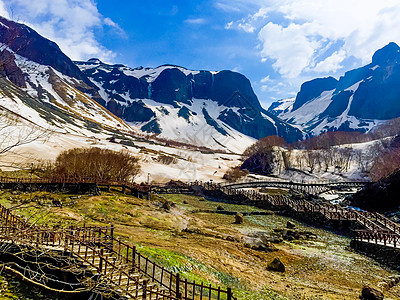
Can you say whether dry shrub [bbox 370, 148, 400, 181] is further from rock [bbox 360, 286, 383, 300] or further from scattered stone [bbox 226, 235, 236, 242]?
rock [bbox 360, 286, 383, 300]

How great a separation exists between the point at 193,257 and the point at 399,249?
1604 cm

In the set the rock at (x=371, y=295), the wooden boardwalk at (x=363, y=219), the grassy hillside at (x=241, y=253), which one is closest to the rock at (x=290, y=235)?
the grassy hillside at (x=241, y=253)

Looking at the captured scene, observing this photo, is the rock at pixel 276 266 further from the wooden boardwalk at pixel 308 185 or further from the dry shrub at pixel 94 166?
the wooden boardwalk at pixel 308 185

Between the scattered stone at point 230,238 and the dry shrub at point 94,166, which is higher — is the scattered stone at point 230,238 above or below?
→ below

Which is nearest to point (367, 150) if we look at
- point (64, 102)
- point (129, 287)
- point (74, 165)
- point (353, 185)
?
point (353, 185)

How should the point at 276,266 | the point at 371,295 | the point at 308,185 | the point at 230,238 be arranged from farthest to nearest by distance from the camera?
the point at 308,185
the point at 230,238
the point at 276,266
the point at 371,295

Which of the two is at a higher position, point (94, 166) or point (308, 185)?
point (308, 185)

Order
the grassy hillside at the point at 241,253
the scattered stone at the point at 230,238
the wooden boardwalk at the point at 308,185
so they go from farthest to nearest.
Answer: the wooden boardwalk at the point at 308,185 < the scattered stone at the point at 230,238 < the grassy hillside at the point at 241,253

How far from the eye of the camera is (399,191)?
36.7 metres

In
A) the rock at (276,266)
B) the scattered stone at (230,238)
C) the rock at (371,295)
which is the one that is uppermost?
the rock at (371,295)

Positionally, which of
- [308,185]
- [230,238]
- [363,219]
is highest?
[308,185]

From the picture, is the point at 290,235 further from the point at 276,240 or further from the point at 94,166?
the point at 94,166

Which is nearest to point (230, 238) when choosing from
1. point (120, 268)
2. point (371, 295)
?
point (371, 295)

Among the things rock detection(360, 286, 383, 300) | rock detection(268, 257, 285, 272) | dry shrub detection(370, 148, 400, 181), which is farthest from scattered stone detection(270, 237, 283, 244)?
dry shrub detection(370, 148, 400, 181)
